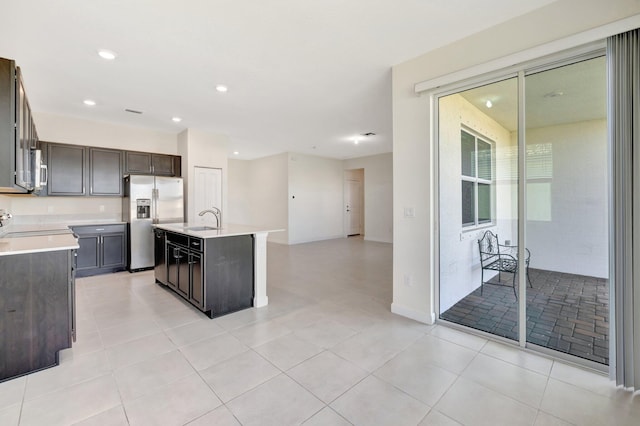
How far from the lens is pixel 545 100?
8.09ft

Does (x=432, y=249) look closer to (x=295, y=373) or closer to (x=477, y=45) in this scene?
(x=295, y=373)

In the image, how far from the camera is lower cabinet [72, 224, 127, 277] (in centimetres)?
468

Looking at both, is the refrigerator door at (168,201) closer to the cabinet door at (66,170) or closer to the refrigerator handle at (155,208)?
the refrigerator handle at (155,208)

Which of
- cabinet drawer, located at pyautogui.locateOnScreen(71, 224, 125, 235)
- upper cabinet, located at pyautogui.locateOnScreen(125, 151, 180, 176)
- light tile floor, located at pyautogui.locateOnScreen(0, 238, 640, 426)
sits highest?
upper cabinet, located at pyautogui.locateOnScreen(125, 151, 180, 176)

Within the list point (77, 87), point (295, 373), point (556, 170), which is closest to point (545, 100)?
point (556, 170)

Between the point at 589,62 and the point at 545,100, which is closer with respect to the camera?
the point at 589,62

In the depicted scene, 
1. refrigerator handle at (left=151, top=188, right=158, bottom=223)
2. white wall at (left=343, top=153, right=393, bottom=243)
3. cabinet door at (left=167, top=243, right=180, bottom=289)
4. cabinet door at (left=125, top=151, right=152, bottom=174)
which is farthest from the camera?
white wall at (left=343, top=153, right=393, bottom=243)

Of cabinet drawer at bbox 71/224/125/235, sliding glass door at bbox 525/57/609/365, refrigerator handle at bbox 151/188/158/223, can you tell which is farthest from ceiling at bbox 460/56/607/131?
cabinet drawer at bbox 71/224/125/235

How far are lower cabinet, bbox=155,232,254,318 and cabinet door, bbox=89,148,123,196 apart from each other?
264 cm

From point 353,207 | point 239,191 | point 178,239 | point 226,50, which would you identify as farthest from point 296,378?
point 353,207

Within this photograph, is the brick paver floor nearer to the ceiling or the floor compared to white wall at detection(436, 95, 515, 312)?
nearer to the floor

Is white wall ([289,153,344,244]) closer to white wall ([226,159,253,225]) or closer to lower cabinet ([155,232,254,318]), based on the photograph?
white wall ([226,159,253,225])

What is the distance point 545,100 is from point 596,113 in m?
0.38

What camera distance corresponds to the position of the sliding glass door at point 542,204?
224cm
